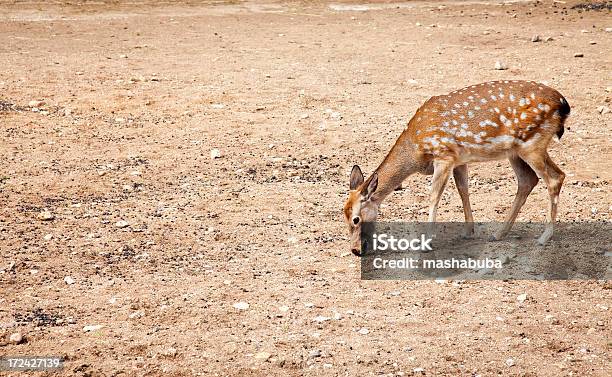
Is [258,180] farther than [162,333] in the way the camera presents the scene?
Yes

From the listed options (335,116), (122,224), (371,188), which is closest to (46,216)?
(122,224)

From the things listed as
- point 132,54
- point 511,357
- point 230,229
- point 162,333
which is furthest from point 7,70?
point 511,357

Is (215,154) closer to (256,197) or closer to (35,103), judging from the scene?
(256,197)

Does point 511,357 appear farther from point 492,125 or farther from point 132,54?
point 132,54

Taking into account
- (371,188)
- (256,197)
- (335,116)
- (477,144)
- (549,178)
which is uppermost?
(477,144)

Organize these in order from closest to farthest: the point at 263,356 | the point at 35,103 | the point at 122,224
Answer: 1. the point at 263,356
2. the point at 122,224
3. the point at 35,103

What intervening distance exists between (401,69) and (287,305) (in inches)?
316

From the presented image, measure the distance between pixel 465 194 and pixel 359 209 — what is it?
102 centimetres

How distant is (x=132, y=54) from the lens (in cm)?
1579

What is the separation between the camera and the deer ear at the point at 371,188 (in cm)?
815

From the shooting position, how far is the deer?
7.99 meters

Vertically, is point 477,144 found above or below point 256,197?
above

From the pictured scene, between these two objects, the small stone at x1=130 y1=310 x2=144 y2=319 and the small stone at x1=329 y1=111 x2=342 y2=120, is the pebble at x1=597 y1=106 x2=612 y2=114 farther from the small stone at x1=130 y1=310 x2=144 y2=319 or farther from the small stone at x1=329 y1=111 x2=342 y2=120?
the small stone at x1=130 y1=310 x2=144 y2=319

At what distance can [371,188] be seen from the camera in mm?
8180
